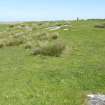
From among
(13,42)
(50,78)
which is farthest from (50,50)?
(13,42)

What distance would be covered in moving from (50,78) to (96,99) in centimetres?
359

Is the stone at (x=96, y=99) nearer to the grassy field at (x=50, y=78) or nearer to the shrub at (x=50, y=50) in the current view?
the grassy field at (x=50, y=78)

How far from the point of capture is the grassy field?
11500mm

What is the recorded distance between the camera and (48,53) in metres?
21.3

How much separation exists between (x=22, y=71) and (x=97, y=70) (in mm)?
3735

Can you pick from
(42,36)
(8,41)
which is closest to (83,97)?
(8,41)

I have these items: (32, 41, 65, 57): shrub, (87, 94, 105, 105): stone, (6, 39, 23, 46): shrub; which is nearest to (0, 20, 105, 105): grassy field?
(87, 94, 105, 105): stone

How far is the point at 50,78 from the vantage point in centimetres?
1443

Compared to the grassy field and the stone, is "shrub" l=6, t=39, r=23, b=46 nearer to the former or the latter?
the grassy field

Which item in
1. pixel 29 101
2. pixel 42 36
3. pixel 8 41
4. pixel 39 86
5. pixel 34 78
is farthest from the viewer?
pixel 42 36

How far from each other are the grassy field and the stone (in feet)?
0.89

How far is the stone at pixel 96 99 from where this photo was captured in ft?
36.0

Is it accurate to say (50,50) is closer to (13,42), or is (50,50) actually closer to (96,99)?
(13,42)

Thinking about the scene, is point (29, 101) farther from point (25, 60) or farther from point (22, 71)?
point (25, 60)
